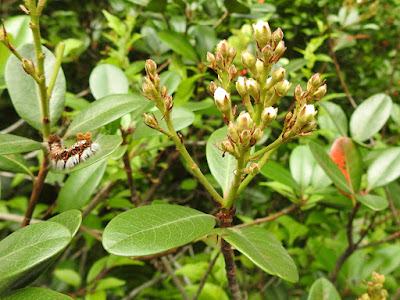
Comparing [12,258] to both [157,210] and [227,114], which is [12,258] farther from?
[227,114]

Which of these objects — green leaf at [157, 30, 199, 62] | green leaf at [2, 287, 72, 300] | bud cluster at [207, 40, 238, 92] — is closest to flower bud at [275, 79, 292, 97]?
bud cluster at [207, 40, 238, 92]

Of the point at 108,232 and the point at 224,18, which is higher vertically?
the point at 224,18

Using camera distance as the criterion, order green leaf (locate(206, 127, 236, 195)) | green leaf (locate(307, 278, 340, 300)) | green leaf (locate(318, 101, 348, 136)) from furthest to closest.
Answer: green leaf (locate(318, 101, 348, 136)) < green leaf (locate(307, 278, 340, 300)) < green leaf (locate(206, 127, 236, 195))

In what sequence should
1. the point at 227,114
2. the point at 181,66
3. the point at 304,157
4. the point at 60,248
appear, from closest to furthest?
1. the point at 60,248
2. the point at 227,114
3. the point at 304,157
4. the point at 181,66

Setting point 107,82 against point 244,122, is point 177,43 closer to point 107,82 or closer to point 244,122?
point 107,82

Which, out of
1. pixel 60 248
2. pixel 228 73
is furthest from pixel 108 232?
pixel 228 73

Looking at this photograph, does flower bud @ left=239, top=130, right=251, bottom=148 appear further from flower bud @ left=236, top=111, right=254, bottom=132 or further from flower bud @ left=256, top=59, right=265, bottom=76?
flower bud @ left=256, top=59, right=265, bottom=76

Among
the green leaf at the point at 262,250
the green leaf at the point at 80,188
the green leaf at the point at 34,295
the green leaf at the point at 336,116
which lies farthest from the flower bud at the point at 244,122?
the green leaf at the point at 336,116
